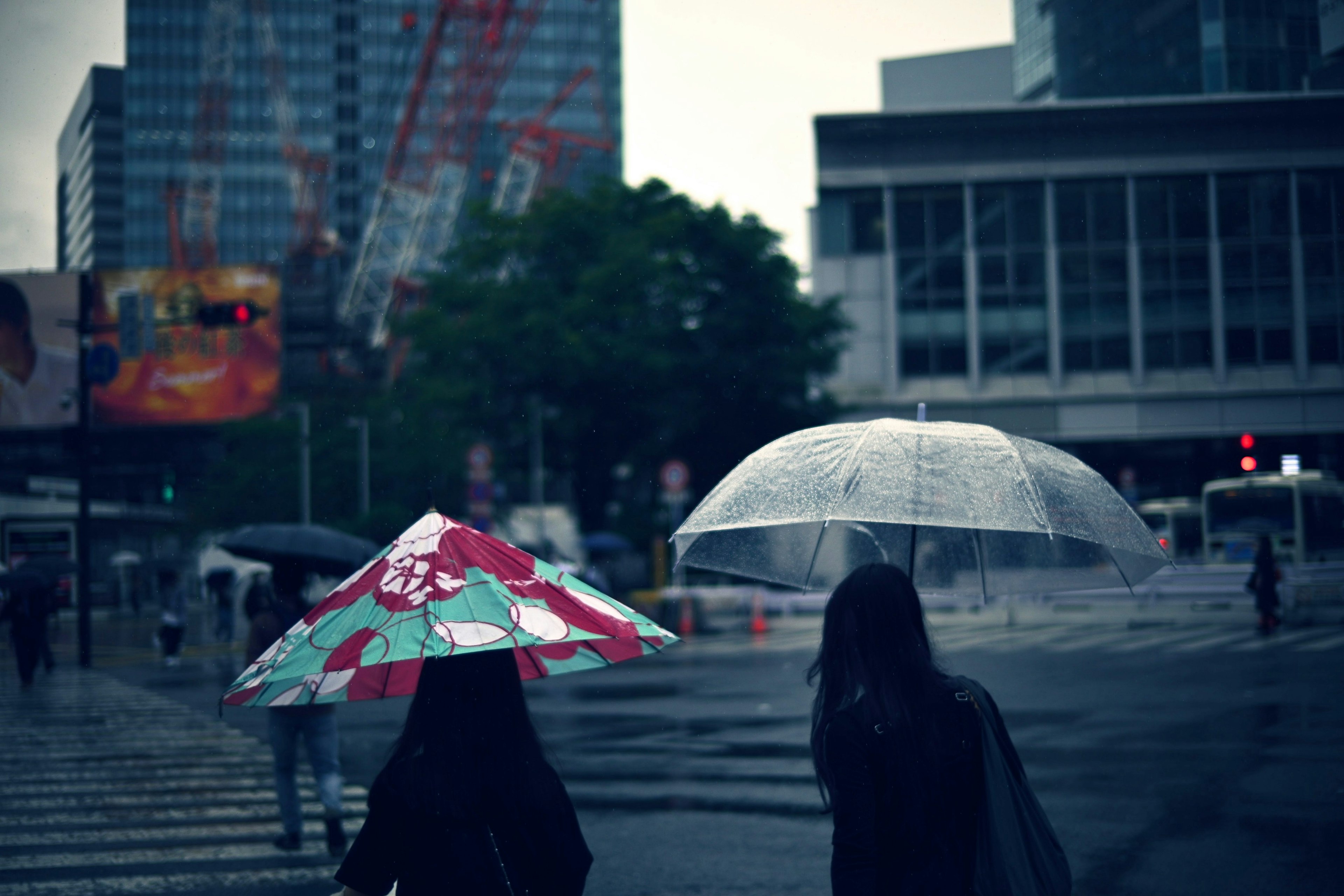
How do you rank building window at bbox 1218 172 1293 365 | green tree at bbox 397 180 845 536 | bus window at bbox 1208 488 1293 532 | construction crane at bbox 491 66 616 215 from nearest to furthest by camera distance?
bus window at bbox 1208 488 1293 532
green tree at bbox 397 180 845 536
building window at bbox 1218 172 1293 365
construction crane at bbox 491 66 616 215

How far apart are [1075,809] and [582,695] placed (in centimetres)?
895

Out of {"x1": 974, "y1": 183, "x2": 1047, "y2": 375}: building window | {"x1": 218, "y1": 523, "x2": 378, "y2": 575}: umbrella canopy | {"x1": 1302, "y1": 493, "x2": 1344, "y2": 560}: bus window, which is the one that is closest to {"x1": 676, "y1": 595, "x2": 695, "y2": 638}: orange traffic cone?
{"x1": 1302, "y1": 493, "x2": 1344, "y2": 560}: bus window

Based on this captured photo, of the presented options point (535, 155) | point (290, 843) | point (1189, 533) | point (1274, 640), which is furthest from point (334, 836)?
point (535, 155)

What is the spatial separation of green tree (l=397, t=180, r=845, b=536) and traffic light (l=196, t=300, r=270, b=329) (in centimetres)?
1268

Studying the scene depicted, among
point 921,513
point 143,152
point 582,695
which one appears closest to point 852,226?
point 582,695

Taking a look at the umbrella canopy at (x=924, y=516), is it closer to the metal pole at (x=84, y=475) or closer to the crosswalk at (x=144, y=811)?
the crosswalk at (x=144, y=811)

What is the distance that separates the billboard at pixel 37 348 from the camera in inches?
2055

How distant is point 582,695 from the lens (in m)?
16.8

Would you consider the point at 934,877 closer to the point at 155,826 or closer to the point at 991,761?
the point at 991,761

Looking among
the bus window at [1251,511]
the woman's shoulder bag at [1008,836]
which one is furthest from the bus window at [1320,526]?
the woman's shoulder bag at [1008,836]

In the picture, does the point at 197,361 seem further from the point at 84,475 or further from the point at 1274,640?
the point at 1274,640

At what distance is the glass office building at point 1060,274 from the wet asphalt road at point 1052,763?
2175cm

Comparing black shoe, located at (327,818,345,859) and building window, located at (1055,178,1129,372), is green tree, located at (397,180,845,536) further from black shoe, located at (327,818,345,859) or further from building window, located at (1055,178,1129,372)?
black shoe, located at (327,818,345,859)

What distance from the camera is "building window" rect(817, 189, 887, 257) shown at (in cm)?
4722
